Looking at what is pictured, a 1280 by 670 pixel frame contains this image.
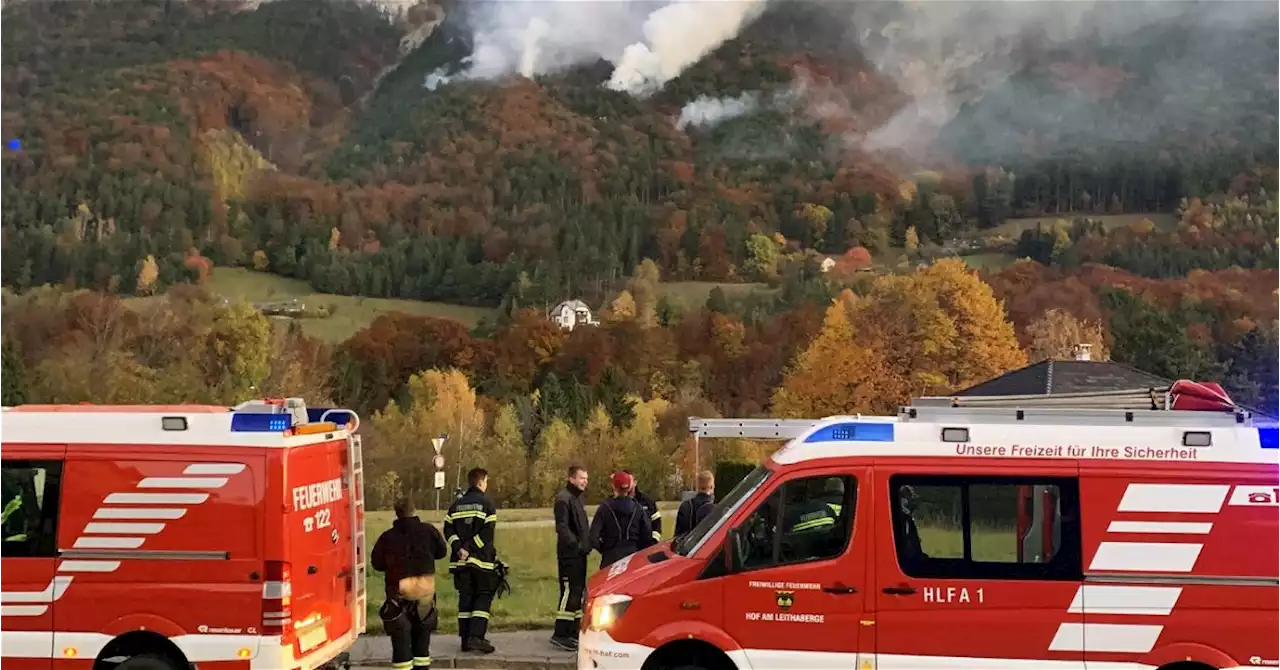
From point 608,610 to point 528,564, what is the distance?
31.8 ft

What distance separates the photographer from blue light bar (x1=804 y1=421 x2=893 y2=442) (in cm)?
686

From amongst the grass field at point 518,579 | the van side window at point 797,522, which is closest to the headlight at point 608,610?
the van side window at point 797,522

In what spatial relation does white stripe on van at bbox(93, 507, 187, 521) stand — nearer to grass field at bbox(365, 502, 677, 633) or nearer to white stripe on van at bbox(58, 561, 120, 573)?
white stripe on van at bbox(58, 561, 120, 573)

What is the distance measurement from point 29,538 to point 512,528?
12186 mm

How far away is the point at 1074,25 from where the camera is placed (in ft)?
88.0

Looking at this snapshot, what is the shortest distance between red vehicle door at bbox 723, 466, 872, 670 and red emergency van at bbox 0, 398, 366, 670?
2.94 metres

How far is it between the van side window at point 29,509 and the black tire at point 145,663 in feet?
2.86

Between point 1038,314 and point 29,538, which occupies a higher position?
point 1038,314

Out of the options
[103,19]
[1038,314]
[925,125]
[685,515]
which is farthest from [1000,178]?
[103,19]

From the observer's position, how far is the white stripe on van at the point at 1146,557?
6574 mm

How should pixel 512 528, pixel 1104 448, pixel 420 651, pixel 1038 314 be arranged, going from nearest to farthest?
pixel 1104 448, pixel 420 651, pixel 512 528, pixel 1038 314

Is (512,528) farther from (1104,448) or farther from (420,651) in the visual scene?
(1104,448)

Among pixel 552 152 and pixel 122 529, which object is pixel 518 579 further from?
pixel 552 152

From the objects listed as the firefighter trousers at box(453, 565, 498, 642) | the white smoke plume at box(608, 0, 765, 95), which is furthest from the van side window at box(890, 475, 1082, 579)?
the white smoke plume at box(608, 0, 765, 95)
